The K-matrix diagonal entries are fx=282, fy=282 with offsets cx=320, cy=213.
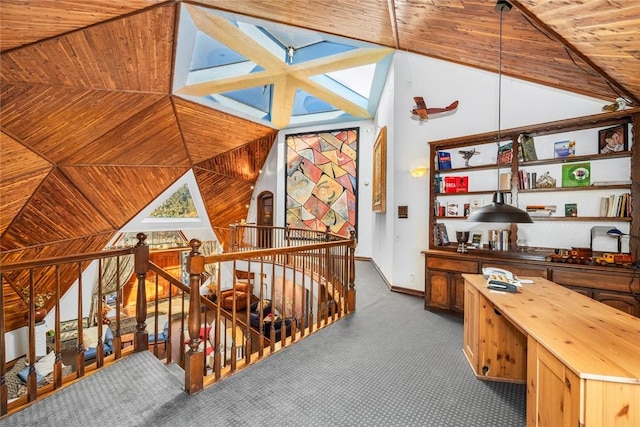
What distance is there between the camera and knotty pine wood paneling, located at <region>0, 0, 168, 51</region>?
8.75ft

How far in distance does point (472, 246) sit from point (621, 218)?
1487 mm

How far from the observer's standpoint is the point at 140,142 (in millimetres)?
5895

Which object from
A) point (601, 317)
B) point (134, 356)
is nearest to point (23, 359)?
point (134, 356)

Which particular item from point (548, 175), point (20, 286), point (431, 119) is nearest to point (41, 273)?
point (20, 286)

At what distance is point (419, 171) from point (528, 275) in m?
2.09

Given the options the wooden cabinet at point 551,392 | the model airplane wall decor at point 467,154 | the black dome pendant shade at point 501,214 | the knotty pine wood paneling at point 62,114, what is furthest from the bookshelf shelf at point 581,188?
the knotty pine wood paneling at point 62,114

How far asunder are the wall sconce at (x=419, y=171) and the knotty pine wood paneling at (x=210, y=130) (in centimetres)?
469

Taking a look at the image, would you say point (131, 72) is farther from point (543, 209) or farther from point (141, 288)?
point (543, 209)

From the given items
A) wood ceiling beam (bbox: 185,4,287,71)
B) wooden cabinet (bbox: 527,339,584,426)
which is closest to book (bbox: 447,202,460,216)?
wooden cabinet (bbox: 527,339,584,426)

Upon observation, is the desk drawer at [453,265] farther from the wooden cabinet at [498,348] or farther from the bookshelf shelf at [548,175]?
the wooden cabinet at [498,348]

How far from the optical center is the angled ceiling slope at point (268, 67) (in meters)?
4.49

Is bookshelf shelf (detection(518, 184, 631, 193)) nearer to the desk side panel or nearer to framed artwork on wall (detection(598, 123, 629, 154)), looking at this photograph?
framed artwork on wall (detection(598, 123, 629, 154))

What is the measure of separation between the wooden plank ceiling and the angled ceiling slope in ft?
1.11

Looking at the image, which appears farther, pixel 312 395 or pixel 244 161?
pixel 244 161
